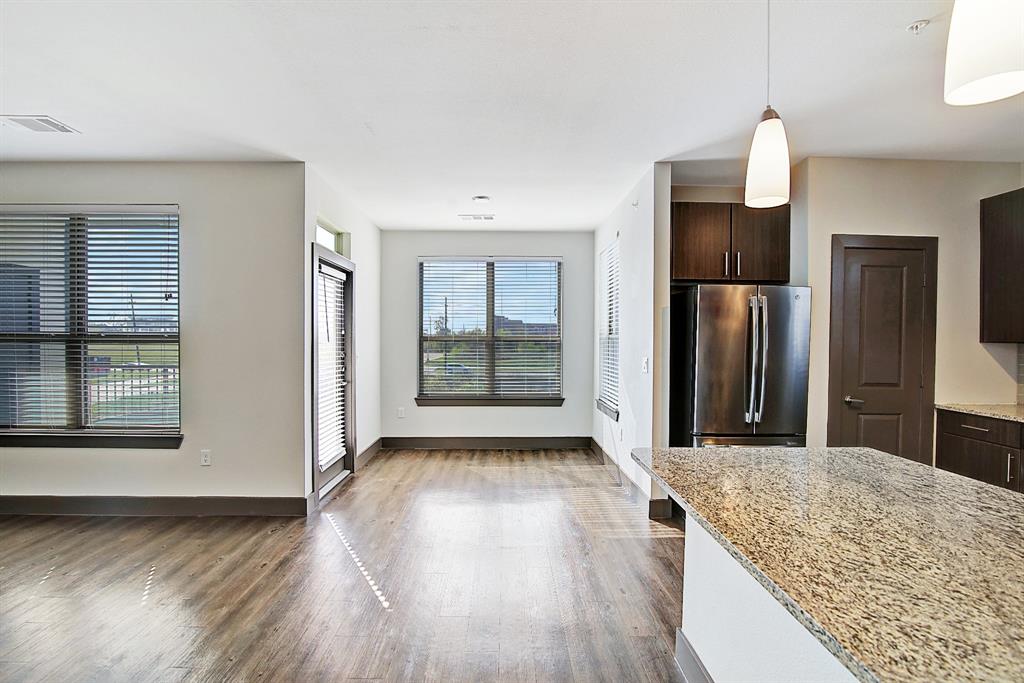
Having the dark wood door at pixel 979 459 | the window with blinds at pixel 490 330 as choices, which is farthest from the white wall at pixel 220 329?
the dark wood door at pixel 979 459

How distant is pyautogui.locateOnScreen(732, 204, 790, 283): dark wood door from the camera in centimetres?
407

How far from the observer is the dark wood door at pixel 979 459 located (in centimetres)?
318

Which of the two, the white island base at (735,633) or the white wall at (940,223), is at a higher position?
the white wall at (940,223)

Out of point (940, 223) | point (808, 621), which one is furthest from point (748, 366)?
point (808, 621)

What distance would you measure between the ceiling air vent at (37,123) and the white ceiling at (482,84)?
10 centimetres

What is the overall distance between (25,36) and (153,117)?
86 centimetres

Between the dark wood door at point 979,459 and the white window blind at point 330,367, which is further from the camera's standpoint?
the white window blind at point 330,367

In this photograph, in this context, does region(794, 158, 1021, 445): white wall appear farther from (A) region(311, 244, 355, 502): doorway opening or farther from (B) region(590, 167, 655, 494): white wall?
(A) region(311, 244, 355, 502): doorway opening

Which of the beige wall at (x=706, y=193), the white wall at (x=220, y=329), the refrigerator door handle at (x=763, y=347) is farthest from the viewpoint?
the beige wall at (x=706, y=193)

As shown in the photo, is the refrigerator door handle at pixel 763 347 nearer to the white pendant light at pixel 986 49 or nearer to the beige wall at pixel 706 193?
the beige wall at pixel 706 193

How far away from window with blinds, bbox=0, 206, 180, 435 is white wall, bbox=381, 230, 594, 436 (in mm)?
2664

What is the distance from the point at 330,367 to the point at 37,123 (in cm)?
248

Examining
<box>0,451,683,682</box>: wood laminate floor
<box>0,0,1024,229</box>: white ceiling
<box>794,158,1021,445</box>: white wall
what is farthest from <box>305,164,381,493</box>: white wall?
<box>794,158,1021,445</box>: white wall

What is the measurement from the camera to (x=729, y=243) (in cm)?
409
